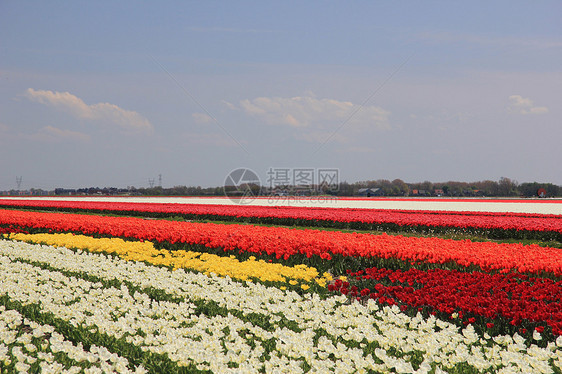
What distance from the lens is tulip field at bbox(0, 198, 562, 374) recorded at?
5.00 m

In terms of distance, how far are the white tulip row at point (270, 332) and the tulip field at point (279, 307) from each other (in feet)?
0.08

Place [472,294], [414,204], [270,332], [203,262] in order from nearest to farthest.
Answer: [270,332], [472,294], [203,262], [414,204]

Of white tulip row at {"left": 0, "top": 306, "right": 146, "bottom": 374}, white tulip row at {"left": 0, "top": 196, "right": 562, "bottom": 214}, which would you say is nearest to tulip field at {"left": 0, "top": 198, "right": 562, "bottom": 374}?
white tulip row at {"left": 0, "top": 306, "right": 146, "bottom": 374}

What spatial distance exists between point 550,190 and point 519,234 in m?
103

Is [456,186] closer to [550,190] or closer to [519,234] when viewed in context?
[550,190]

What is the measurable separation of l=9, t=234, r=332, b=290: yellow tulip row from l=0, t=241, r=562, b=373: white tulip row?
1.85 ft

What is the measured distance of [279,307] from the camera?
688 centimetres

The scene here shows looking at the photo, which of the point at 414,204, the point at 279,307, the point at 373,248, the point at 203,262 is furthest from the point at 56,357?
the point at 414,204

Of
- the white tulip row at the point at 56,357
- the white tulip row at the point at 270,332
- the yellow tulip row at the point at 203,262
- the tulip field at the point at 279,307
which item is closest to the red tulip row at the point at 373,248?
the tulip field at the point at 279,307

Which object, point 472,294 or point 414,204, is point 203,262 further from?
point 414,204

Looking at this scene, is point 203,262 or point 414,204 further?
point 414,204

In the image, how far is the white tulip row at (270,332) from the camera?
488 cm

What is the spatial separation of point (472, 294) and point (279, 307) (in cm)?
321

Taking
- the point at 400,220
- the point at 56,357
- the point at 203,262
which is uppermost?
the point at 400,220
